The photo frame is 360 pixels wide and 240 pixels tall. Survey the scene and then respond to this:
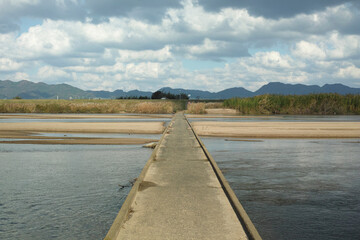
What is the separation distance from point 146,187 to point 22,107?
160 ft

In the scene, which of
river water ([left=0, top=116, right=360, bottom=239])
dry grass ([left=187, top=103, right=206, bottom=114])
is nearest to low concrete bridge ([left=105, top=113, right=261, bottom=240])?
river water ([left=0, top=116, right=360, bottom=239])

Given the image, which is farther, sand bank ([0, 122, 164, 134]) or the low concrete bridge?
sand bank ([0, 122, 164, 134])

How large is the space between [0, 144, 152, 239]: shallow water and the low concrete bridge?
453 millimetres

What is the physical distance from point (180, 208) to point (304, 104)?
42.2 metres

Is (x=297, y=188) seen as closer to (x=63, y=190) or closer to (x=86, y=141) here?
(x=63, y=190)

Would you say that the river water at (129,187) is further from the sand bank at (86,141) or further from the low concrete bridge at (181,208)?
the sand bank at (86,141)

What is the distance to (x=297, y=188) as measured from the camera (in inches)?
289

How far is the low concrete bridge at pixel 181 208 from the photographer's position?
454 cm

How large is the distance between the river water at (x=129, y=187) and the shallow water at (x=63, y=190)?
0.01 metres

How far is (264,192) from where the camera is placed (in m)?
7.04

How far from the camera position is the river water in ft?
17.1

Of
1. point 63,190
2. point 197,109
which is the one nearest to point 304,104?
point 197,109

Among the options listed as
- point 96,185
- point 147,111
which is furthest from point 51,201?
point 147,111

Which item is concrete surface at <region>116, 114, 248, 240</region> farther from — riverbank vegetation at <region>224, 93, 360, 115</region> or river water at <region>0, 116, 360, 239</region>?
riverbank vegetation at <region>224, 93, 360, 115</region>
